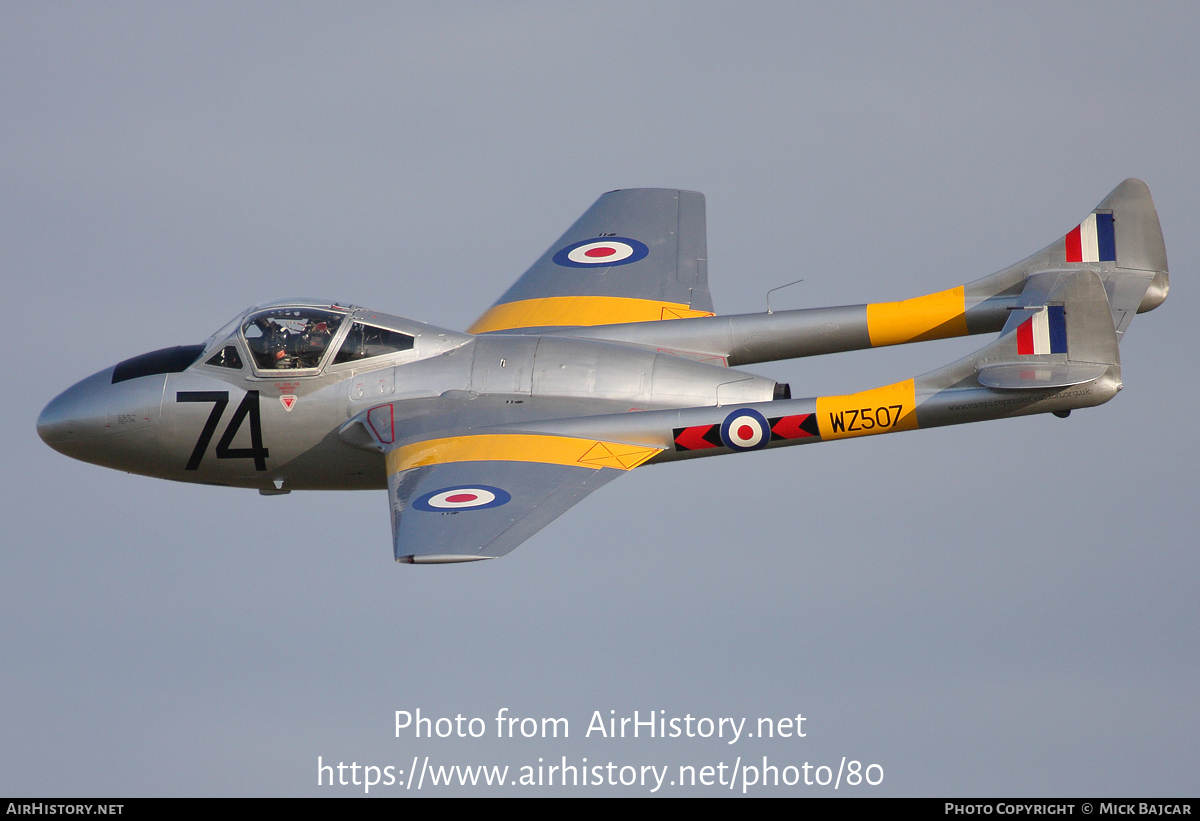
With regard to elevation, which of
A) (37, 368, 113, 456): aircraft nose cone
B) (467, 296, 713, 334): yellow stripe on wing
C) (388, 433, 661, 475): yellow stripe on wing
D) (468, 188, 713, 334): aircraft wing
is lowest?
(388, 433, 661, 475): yellow stripe on wing

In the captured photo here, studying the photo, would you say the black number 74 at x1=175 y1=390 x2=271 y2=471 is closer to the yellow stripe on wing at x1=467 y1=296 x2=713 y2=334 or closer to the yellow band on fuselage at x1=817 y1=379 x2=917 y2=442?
the yellow stripe on wing at x1=467 y1=296 x2=713 y2=334

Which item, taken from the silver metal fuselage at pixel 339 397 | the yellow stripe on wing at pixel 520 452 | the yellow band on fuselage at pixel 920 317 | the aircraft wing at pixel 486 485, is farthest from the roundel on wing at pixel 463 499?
the yellow band on fuselage at pixel 920 317

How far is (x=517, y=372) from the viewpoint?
115ft

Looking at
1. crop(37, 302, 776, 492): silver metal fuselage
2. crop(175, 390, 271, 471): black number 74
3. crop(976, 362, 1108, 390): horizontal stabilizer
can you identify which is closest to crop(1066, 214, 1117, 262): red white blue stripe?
crop(976, 362, 1108, 390): horizontal stabilizer

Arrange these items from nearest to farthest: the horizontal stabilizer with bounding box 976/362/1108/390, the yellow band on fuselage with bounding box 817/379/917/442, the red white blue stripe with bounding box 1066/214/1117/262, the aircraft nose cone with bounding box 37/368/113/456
→ the horizontal stabilizer with bounding box 976/362/1108/390 < the yellow band on fuselage with bounding box 817/379/917/442 < the aircraft nose cone with bounding box 37/368/113/456 < the red white blue stripe with bounding box 1066/214/1117/262

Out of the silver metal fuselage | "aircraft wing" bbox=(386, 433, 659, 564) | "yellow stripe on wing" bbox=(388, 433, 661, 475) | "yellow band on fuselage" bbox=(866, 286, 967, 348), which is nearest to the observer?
"aircraft wing" bbox=(386, 433, 659, 564)

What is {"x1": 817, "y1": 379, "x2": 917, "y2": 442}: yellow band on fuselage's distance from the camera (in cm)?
3284

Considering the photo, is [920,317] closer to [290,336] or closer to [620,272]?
[620,272]

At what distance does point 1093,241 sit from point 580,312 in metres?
11.4

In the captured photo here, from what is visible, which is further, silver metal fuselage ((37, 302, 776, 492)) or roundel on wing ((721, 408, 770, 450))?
silver metal fuselage ((37, 302, 776, 492))

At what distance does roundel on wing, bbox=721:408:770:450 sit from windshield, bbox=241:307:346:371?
8580 mm

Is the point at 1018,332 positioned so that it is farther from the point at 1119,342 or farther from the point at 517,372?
the point at 517,372

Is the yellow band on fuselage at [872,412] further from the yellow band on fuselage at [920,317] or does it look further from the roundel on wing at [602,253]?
the roundel on wing at [602,253]

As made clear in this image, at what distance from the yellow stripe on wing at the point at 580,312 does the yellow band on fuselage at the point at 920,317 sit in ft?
13.3
